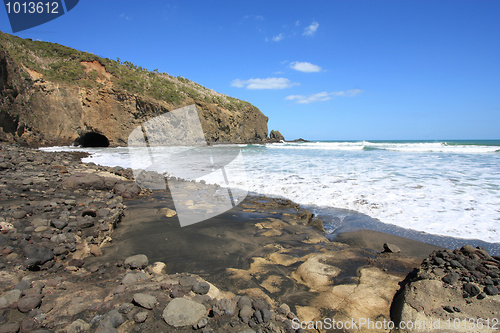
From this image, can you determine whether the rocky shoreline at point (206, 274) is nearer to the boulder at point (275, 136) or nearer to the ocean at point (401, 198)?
the ocean at point (401, 198)

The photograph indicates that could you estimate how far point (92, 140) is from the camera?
27.0 metres

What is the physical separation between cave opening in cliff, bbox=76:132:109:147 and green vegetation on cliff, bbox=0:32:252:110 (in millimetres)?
5156

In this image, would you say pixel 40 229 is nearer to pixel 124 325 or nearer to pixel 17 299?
pixel 17 299

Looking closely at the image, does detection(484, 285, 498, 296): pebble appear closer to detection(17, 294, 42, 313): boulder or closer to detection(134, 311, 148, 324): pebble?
detection(134, 311, 148, 324): pebble

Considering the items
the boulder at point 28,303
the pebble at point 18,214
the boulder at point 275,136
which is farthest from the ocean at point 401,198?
the boulder at point 275,136

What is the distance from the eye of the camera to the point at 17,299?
178 centimetres

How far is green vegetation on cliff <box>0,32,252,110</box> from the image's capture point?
2330cm

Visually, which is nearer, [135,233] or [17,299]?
[17,299]

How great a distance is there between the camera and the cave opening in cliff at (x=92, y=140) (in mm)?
24944

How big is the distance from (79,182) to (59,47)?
101ft

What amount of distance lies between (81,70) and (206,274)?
31.2m

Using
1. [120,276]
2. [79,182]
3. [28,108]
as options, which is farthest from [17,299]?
[28,108]

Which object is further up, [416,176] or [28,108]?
[28,108]

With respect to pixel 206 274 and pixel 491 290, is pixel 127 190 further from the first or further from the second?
pixel 491 290
